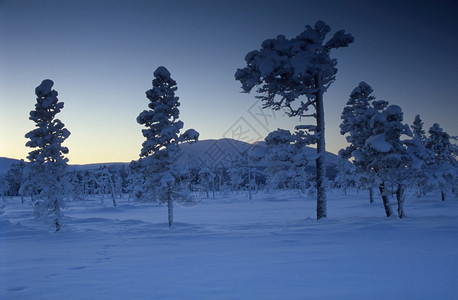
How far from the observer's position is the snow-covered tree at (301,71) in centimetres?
1486

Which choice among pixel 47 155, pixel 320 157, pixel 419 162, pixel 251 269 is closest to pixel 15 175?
pixel 47 155

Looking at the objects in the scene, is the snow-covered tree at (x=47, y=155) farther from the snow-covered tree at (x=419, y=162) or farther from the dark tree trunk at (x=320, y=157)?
the snow-covered tree at (x=419, y=162)

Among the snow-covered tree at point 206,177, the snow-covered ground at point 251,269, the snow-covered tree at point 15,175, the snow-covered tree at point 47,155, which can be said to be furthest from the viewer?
the snow-covered tree at point 15,175

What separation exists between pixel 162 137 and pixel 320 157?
11378 millimetres

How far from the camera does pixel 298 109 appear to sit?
1648cm

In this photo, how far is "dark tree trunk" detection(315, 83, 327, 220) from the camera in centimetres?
1600

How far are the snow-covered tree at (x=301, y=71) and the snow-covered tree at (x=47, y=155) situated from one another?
15.1 metres

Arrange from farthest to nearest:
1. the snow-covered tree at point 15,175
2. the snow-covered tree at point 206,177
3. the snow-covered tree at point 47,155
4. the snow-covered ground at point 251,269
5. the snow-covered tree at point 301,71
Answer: the snow-covered tree at point 15,175 → the snow-covered tree at point 206,177 → the snow-covered tree at point 47,155 → the snow-covered tree at point 301,71 → the snow-covered ground at point 251,269

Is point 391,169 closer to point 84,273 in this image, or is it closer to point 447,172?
point 447,172

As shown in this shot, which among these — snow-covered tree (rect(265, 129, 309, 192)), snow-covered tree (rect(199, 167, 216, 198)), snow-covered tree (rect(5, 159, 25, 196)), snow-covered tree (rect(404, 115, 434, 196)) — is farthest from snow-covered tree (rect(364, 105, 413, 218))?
snow-covered tree (rect(5, 159, 25, 196))

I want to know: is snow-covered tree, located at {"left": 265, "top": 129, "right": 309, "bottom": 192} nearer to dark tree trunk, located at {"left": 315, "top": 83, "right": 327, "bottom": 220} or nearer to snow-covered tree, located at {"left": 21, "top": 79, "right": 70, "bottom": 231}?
dark tree trunk, located at {"left": 315, "top": 83, "right": 327, "bottom": 220}

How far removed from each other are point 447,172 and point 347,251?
13.3 m

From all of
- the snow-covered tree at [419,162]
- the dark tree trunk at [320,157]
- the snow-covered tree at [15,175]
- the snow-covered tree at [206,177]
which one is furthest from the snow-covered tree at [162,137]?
the snow-covered tree at [15,175]

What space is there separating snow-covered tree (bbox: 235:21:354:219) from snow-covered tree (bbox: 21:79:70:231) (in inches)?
595
